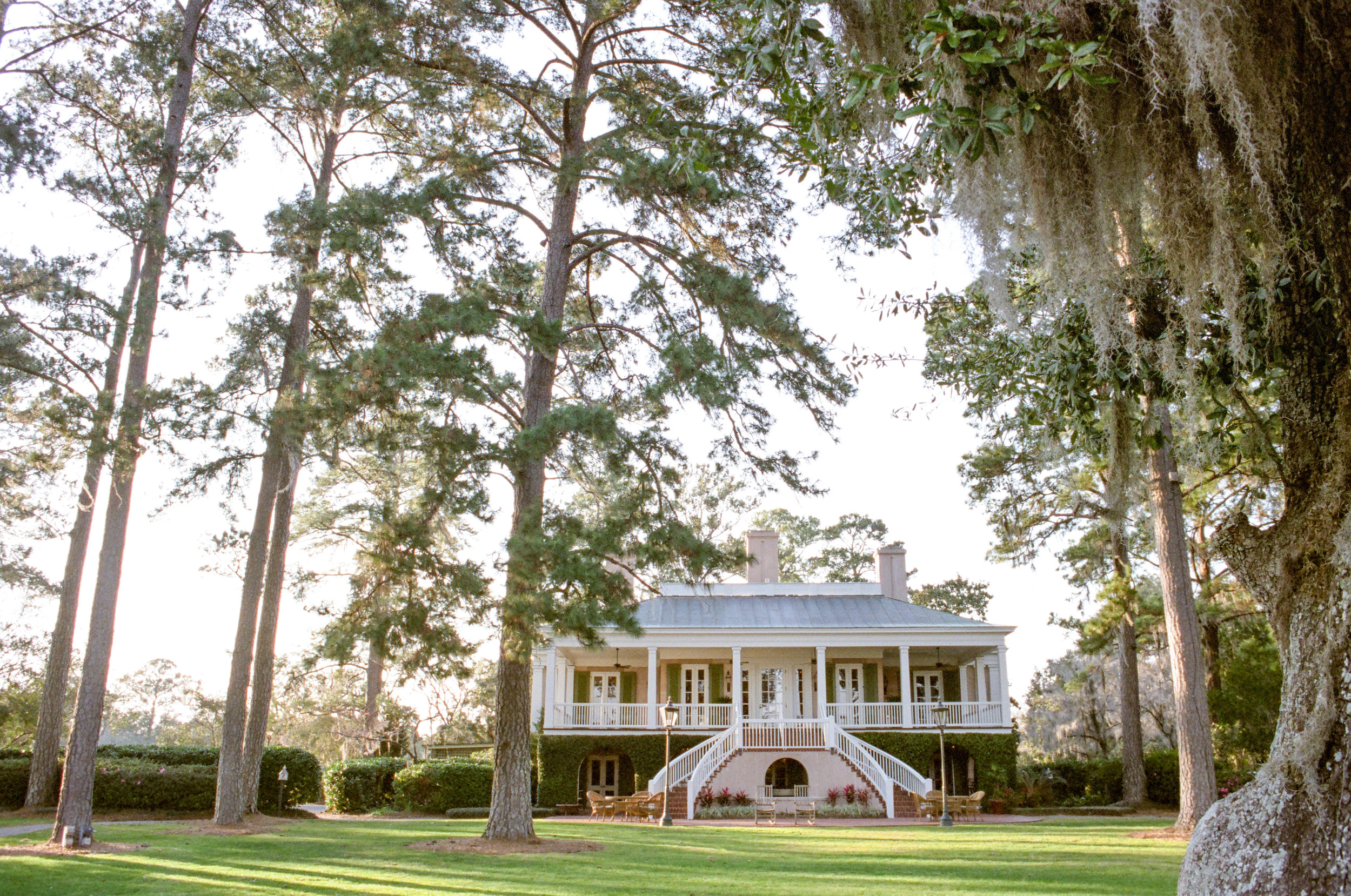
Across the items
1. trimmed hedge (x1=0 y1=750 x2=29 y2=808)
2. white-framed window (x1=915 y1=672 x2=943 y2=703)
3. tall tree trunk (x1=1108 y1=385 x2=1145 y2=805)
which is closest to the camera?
trimmed hedge (x1=0 y1=750 x2=29 y2=808)

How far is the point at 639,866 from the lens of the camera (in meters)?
9.05

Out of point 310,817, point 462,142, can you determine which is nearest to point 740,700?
point 310,817

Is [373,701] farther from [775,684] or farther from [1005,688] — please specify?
[1005,688]

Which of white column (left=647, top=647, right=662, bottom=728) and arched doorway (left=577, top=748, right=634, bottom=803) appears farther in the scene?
arched doorway (left=577, top=748, right=634, bottom=803)

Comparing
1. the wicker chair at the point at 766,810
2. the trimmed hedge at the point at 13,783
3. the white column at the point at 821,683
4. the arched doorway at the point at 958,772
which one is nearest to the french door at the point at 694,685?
the white column at the point at 821,683

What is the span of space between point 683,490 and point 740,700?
433 inches

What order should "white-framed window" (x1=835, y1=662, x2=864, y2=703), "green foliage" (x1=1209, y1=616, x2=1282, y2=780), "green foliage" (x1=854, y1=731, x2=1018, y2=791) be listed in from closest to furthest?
"green foliage" (x1=1209, y1=616, x2=1282, y2=780) < "green foliage" (x1=854, y1=731, x2=1018, y2=791) < "white-framed window" (x1=835, y1=662, x2=864, y2=703)

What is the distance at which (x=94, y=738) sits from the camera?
427 inches

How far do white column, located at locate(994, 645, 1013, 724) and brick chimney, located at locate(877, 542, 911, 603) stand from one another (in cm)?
367

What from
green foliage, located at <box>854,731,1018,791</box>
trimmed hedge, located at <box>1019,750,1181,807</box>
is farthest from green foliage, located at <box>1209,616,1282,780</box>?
green foliage, located at <box>854,731,1018,791</box>

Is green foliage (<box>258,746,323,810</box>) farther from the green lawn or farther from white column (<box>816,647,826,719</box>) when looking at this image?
white column (<box>816,647,826,719</box>)

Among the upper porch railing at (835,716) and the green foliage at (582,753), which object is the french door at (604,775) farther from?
the green foliage at (582,753)

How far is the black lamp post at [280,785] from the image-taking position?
1800 cm

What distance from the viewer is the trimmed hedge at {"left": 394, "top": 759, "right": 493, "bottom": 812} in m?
20.4
